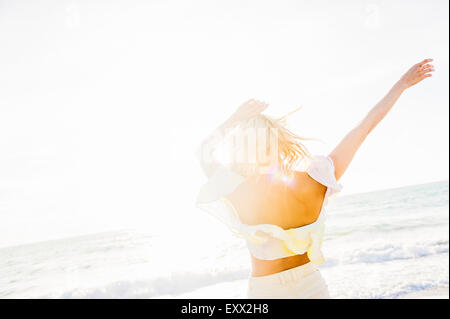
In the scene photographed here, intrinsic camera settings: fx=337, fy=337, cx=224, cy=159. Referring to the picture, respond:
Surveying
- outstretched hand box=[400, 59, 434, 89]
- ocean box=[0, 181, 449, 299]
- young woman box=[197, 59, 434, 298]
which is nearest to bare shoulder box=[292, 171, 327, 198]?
young woman box=[197, 59, 434, 298]

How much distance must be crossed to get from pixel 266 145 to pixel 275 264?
631 millimetres

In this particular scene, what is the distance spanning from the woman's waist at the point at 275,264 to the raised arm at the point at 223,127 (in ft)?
1.84

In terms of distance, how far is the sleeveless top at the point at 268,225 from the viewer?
1681 millimetres

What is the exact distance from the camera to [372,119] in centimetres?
176

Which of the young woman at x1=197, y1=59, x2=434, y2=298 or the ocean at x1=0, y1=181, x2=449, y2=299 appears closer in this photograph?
the young woman at x1=197, y1=59, x2=434, y2=298

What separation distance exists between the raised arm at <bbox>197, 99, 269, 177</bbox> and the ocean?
21.6 ft

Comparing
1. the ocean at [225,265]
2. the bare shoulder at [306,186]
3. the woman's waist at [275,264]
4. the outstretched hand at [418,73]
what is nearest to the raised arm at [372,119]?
the outstretched hand at [418,73]

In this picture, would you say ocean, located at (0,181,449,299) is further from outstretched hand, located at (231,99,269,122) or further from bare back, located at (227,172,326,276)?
outstretched hand, located at (231,99,269,122)

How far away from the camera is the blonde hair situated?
172 centimetres
